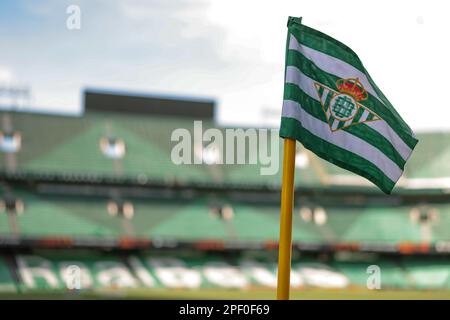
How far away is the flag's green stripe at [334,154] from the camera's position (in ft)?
23.7

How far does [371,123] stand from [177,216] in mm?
46810

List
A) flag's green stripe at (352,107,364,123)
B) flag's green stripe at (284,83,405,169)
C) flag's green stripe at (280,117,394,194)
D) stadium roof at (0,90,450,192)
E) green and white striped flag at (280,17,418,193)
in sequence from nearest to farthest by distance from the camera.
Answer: flag's green stripe at (280,117,394,194), flag's green stripe at (284,83,405,169), green and white striped flag at (280,17,418,193), flag's green stripe at (352,107,364,123), stadium roof at (0,90,450,192)

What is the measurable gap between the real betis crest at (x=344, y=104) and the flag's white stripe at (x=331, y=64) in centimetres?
7

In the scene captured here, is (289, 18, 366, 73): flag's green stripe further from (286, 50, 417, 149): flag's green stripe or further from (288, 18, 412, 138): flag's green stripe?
(286, 50, 417, 149): flag's green stripe

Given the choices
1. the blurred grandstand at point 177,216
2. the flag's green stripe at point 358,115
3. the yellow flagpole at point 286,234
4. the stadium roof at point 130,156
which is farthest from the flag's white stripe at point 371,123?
the stadium roof at point 130,156

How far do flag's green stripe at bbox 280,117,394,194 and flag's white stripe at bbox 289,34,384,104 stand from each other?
2.79 feet

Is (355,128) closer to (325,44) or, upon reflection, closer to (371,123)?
(371,123)

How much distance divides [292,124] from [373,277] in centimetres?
4876

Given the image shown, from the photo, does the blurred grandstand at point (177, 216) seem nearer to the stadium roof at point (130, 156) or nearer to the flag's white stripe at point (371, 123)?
the stadium roof at point (130, 156)

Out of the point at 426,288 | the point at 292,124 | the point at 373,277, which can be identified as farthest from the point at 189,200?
the point at 292,124

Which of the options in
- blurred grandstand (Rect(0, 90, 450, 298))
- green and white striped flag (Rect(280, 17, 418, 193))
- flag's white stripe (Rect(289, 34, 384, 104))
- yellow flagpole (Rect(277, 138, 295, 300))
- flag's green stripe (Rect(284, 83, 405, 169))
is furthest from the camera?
blurred grandstand (Rect(0, 90, 450, 298))

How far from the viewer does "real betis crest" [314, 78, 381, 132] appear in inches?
307

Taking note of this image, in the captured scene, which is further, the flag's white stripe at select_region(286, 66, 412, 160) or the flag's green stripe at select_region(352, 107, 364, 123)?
the flag's green stripe at select_region(352, 107, 364, 123)

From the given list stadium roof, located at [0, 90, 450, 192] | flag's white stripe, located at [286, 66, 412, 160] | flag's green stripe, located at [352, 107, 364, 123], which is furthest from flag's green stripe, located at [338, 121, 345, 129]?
stadium roof, located at [0, 90, 450, 192]
